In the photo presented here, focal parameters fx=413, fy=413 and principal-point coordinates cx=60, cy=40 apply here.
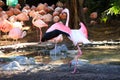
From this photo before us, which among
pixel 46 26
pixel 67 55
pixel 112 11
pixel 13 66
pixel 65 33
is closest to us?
pixel 65 33

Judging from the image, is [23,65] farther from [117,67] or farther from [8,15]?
[8,15]

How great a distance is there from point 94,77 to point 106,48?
3.92 m

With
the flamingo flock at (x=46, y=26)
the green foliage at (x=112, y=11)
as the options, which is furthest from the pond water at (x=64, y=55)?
the green foliage at (x=112, y=11)

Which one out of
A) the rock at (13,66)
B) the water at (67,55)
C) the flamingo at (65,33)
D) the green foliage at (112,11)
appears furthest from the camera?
the green foliage at (112,11)

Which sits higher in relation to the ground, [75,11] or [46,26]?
[75,11]

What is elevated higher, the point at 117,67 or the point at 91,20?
the point at 91,20

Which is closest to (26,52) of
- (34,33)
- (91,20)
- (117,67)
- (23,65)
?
(23,65)

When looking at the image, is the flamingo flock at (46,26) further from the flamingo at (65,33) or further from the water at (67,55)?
the water at (67,55)

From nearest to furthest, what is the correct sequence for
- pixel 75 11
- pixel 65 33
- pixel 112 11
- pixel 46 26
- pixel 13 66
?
pixel 65 33, pixel 13 66, pixel 75 11, pixel 112 11, pixel 46 26

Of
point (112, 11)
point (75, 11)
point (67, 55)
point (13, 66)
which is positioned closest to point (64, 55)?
point (67, 55)

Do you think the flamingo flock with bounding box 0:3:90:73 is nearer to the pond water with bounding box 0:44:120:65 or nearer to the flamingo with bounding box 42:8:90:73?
the flamingo with bounding box 42:8:90:73

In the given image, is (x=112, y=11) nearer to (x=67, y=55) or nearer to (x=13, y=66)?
(x=67, y=55)

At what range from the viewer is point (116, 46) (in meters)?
11.2

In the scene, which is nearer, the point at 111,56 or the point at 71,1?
the point at 111,56
